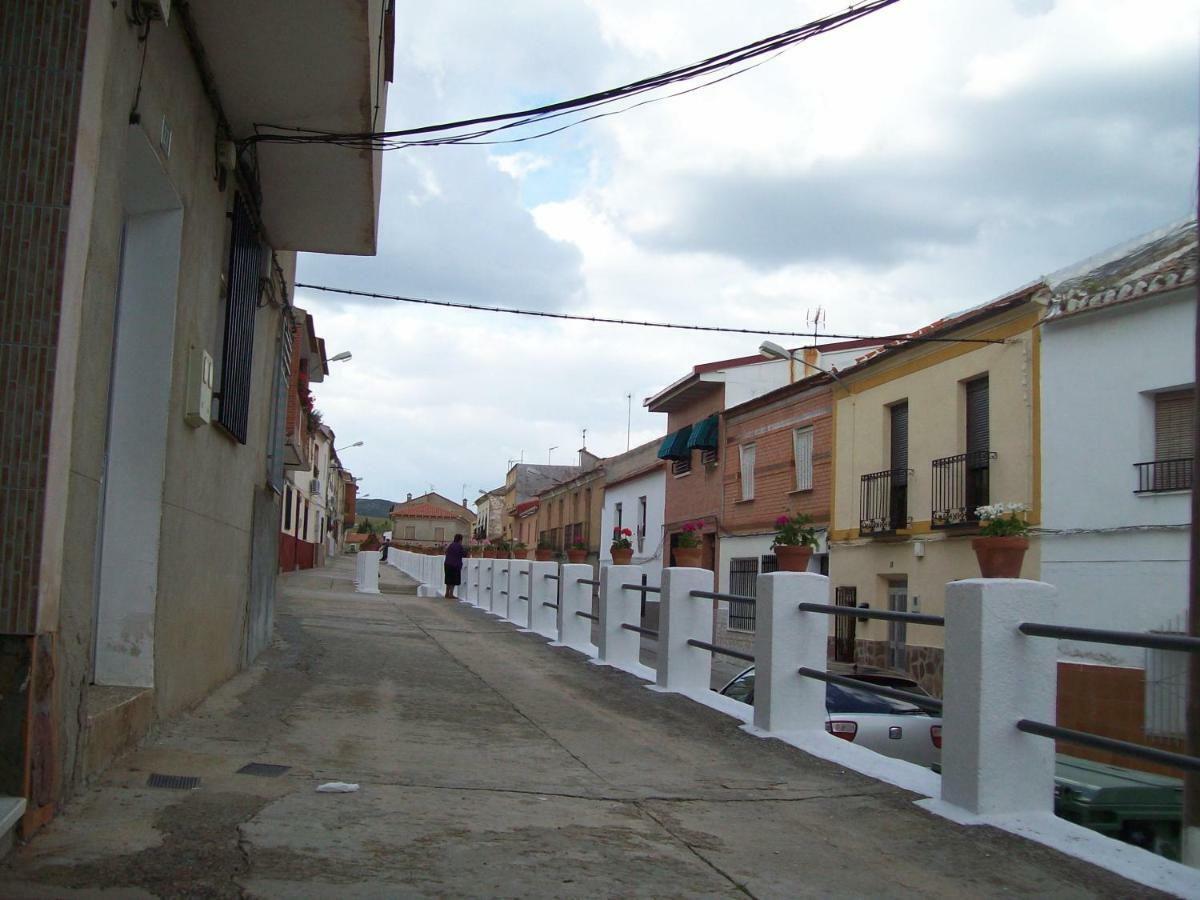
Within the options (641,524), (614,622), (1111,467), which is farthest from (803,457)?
(614,622)

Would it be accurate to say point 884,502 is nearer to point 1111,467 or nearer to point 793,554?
point 793,554

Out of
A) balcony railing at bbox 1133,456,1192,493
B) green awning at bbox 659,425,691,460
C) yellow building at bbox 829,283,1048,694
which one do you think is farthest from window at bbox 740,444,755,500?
balcony railing at bbox 1133,456,1192,493

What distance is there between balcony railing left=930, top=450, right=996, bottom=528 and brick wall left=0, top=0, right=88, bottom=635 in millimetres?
16904

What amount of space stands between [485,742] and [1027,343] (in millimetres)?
14008

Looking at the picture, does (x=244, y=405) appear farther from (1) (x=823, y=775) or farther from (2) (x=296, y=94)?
(1) (x=823, y=775)

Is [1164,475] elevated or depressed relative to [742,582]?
elevated

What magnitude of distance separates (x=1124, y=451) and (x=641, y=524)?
963 inches

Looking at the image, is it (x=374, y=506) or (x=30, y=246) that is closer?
(x=30, y=246)

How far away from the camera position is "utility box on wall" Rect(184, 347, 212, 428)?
6066 mm

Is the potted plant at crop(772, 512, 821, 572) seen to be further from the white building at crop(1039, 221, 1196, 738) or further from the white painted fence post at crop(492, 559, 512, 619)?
the white painted fence post at crop(492, 559, 512, 619)

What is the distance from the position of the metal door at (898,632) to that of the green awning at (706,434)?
934cm

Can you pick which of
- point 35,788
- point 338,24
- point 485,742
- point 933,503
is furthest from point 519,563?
point 35,788

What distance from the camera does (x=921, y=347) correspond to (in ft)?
68.4

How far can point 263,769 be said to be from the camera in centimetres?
520
